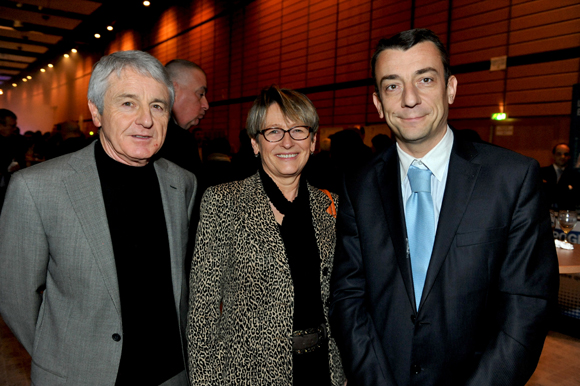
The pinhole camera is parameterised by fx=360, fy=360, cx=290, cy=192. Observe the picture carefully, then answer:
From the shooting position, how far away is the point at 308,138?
180cm

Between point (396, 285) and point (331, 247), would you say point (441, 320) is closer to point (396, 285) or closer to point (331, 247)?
point (396, 285)

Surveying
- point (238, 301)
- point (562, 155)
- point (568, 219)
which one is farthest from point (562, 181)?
point (238, 301)

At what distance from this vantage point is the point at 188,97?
9.40 ft

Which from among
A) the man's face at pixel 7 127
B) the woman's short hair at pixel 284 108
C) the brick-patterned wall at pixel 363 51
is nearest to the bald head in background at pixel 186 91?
the woman's short hair at pixel 284 108

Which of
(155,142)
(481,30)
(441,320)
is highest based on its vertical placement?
(481,30)

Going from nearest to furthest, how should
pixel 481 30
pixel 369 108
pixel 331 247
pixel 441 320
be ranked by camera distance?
1. pixel 441 320
2. pixel 331 247
3. pixel 481 30
4. pixel 369 108

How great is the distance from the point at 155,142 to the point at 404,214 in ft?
3.49

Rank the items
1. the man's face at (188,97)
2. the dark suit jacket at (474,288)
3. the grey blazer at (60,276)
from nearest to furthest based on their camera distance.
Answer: the dark suit jacket at (474,288), the grey blazer at (60,276), the man's face at (188,97)

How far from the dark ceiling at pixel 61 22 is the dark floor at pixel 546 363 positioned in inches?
544

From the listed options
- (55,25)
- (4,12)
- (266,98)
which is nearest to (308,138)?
(266,98)

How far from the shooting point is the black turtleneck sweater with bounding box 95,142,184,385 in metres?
1.38

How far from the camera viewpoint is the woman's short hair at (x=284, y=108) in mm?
1734

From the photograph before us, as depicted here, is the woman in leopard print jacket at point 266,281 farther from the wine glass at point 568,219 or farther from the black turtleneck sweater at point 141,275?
the wine glass at point 568,219

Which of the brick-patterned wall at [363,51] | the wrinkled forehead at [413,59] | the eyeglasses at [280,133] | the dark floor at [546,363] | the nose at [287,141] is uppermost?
the brick-patterned wall at [363,51]
